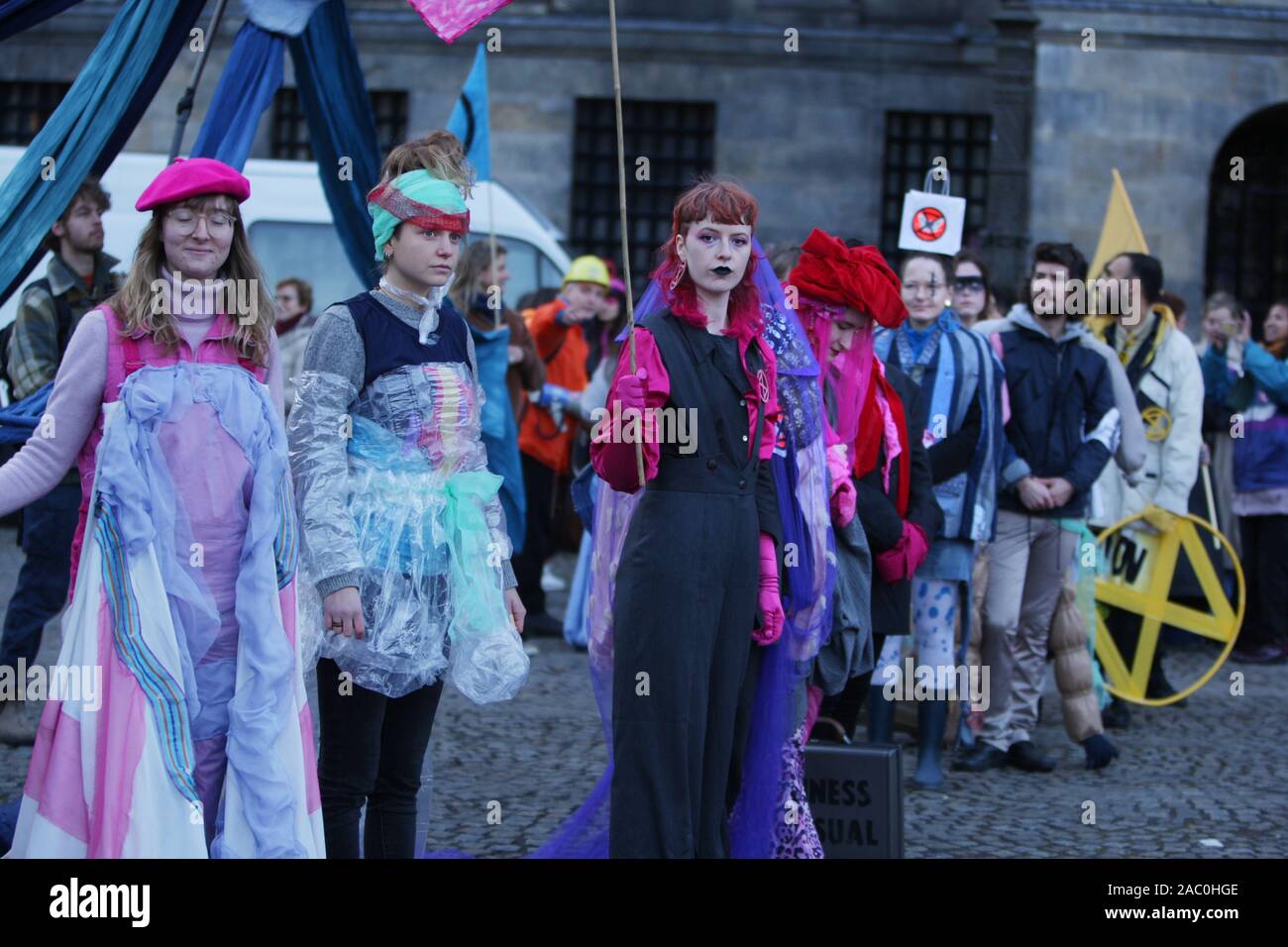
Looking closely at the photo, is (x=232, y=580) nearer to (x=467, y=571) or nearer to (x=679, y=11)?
(x=467, y=571)

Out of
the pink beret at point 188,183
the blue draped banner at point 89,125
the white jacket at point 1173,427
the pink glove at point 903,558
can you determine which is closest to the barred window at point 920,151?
the white jacket at point 1173,427

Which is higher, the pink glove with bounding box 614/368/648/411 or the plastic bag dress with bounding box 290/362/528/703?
the pink glove with bounding box 614/368/648/411

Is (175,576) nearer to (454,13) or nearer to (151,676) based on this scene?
(151,676)

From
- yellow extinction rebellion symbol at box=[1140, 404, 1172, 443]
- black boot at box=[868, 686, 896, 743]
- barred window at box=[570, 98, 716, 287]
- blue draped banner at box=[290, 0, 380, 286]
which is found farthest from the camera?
barred window at box=[570, 98, 716, 287]

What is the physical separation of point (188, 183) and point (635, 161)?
1713 cm

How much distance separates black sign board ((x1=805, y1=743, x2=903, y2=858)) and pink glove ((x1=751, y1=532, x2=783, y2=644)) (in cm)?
59

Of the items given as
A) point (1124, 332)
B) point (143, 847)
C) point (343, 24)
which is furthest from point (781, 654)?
point (1124, 332)

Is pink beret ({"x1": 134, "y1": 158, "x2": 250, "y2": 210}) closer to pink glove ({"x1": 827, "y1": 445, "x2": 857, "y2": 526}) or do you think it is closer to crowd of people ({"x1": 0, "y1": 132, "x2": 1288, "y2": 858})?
crowd of people ({"x1": 0, "y1": 132, "x2": 1288, "y2": 858})

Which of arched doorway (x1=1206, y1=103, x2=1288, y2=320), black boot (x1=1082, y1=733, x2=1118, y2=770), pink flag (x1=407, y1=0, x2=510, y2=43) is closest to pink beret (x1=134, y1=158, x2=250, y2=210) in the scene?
pink flag (x1=407, y1=0, x2=510, y2=43)

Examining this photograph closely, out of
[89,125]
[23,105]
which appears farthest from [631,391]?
[23,105]

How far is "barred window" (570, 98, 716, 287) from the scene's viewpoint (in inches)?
831

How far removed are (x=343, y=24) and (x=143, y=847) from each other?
4.15 m

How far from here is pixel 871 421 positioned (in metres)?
6.43

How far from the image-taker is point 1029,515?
7.86m
